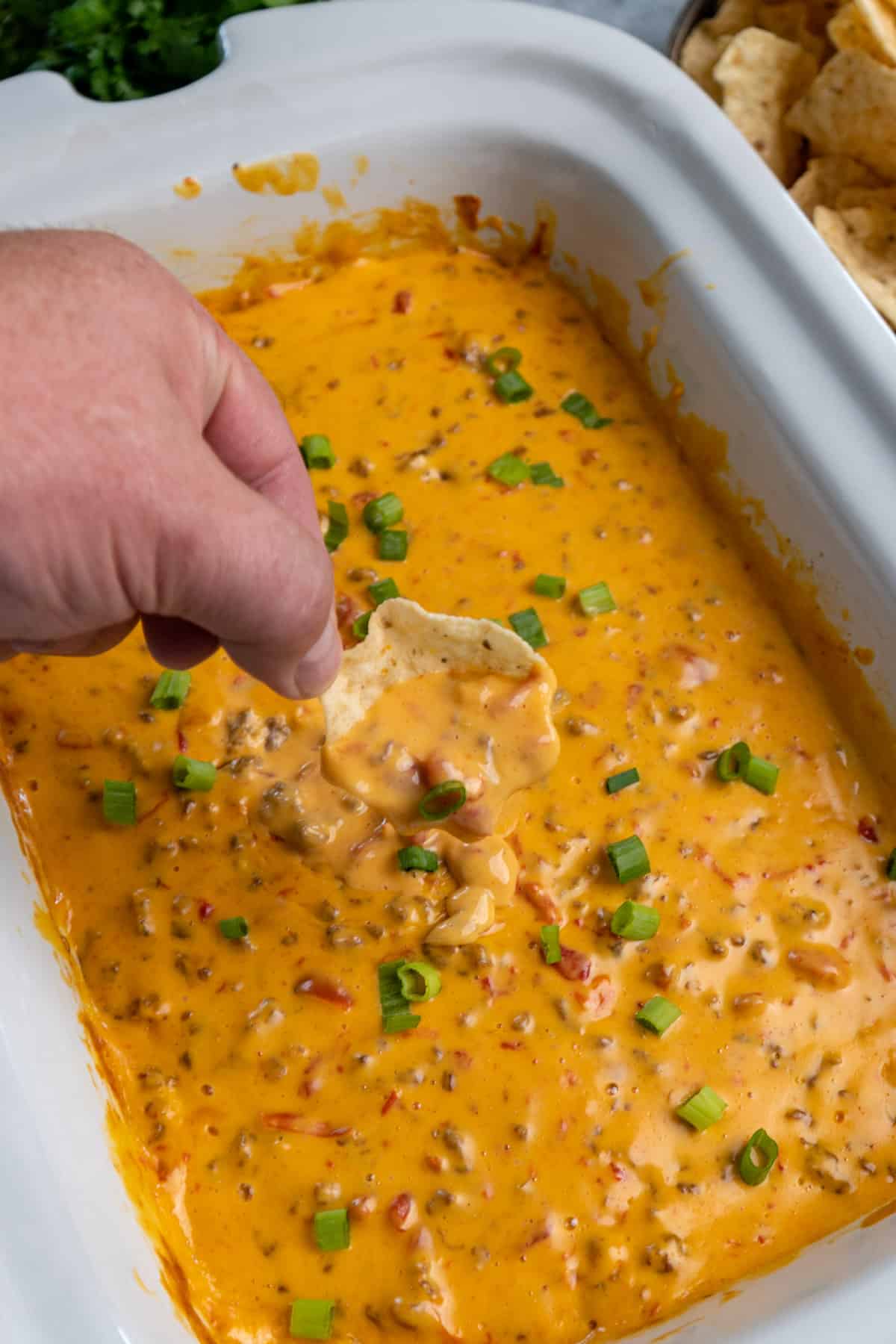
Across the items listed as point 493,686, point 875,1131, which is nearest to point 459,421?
point 493,686

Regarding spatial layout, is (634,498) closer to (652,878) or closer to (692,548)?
(692,548)

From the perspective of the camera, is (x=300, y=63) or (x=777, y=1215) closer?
(x=777, y=1215)

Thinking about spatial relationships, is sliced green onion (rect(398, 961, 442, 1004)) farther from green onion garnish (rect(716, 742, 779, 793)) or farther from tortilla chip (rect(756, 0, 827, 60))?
tortilla chip (rect(756, 0, 827, 60))

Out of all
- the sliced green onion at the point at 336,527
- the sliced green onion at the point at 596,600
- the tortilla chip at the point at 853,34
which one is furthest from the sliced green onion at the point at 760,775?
the tortilla chip at the point at 853,34

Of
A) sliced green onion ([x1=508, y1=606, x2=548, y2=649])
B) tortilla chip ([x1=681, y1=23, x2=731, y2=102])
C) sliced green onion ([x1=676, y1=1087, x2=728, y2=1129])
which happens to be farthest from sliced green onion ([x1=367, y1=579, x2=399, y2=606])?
tortilla chip ([x1=681, y1=23, x2=731, y2=102])

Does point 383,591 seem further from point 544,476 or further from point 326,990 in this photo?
point 326,990
